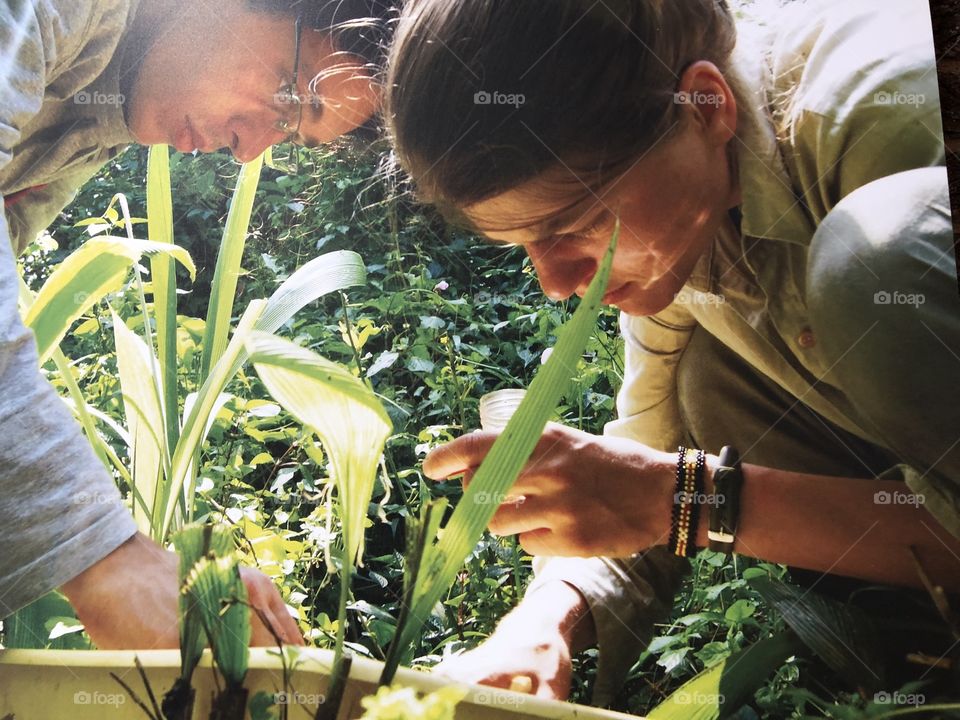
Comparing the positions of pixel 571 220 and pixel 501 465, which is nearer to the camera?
pixel 501 465

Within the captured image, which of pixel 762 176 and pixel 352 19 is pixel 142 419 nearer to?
pixel 352 19

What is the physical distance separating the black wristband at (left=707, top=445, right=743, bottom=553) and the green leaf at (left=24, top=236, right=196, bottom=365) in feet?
2.08

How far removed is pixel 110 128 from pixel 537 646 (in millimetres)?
698

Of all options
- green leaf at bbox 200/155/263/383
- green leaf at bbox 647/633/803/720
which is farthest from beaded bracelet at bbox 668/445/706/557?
green leaf at bbox 200/155/263/383

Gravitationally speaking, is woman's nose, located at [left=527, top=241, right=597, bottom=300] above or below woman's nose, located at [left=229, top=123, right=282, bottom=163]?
below

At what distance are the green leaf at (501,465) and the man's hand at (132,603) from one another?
0.14 meters

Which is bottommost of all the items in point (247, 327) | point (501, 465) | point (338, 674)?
point (338, 674)

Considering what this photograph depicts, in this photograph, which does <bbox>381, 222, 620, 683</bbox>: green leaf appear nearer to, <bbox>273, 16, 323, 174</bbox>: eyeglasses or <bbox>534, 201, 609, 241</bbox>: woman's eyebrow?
<bbox>534, 201, 609, 241</bbox>: woman's eyebrow

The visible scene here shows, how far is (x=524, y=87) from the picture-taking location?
3.03ft

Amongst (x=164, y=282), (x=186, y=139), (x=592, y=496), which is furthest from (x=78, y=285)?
(x=592, y=496)

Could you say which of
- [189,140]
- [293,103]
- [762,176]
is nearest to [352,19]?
[293,103]

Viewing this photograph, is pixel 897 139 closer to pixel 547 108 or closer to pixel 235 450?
pixel 547 108

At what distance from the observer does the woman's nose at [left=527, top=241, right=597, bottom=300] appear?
0.96 m

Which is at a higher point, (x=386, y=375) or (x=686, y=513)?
(x=386, y=375)
